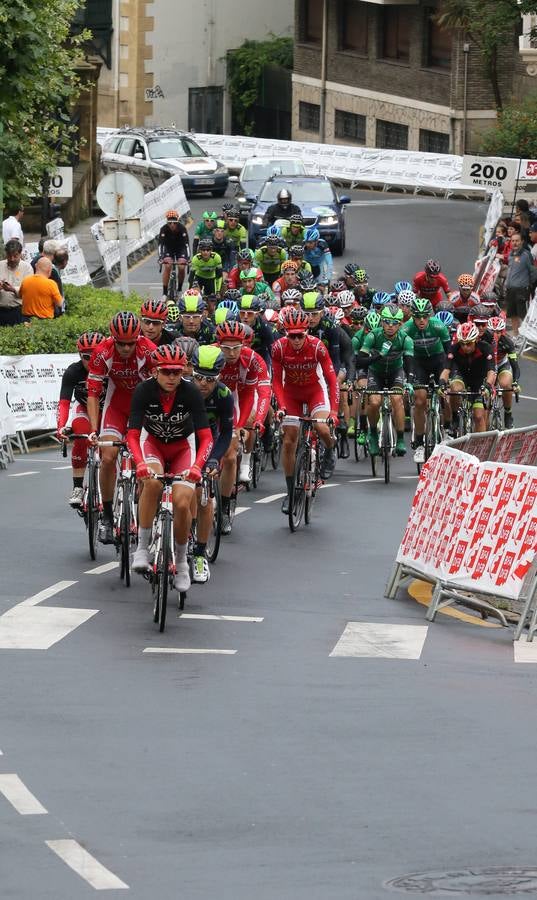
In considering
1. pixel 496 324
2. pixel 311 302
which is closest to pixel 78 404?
pixel 311 302

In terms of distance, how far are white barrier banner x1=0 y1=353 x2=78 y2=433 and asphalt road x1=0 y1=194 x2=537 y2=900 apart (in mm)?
6393

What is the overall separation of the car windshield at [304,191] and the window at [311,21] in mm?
25953

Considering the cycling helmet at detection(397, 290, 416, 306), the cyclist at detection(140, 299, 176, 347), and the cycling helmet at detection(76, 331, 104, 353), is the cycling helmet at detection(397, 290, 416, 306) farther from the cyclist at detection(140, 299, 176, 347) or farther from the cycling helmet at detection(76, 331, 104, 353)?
the cycling helmet at detection(76, 331, 104, 353)

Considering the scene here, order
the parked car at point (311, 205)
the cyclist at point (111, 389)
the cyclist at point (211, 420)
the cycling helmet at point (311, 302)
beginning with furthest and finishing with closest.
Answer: the parked car at point (311, 205), the cycling helmet at point (311, 302), the cyclist at point (111, 389), the cyclist at point (211, 420)

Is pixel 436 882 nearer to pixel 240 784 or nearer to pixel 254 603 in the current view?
pixel 240 784

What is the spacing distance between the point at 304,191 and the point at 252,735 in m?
31.0

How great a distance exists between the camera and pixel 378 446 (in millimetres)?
21500

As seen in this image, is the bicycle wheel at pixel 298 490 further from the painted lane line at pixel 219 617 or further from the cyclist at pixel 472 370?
the cyclist at pixel 472 370

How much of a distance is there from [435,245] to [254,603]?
1176 inches

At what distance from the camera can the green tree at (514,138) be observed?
50.2 meters

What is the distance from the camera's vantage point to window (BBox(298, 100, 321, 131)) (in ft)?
217

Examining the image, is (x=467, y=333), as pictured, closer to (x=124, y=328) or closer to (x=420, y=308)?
(x=420, y=308)

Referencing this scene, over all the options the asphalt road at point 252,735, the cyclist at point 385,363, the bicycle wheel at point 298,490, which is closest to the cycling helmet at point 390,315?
the cyclist at point 385,363

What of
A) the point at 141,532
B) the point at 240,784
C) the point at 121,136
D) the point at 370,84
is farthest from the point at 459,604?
the point at 370,84
